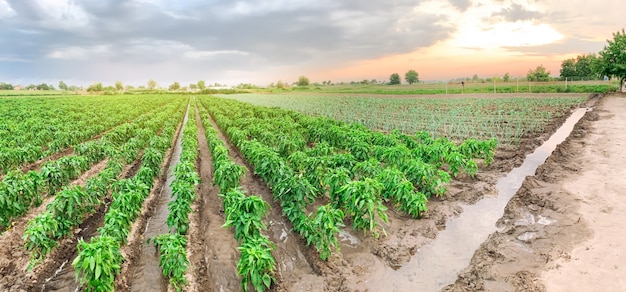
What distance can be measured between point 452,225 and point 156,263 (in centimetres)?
599

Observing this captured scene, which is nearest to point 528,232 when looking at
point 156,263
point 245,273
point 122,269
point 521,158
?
point 245,273

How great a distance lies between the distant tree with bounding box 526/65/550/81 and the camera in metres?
57.4

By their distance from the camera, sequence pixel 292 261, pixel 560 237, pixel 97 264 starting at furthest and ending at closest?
pixel 560 237 < pixel 292 261 < pixel 97 264

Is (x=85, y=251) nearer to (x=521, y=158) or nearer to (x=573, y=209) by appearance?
(x=573, y=209)

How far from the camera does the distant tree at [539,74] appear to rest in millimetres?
57425

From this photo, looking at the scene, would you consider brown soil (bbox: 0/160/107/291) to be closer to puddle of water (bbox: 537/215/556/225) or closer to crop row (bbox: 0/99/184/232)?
crop row (bbox: 0/99/184/232)

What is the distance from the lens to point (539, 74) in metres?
61.5

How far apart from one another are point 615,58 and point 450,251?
38950mm

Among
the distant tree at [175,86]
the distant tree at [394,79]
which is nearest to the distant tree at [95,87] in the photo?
the distant tree at [175,86]

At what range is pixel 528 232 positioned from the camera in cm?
675

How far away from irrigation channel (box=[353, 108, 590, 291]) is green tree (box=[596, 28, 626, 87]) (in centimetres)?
3315

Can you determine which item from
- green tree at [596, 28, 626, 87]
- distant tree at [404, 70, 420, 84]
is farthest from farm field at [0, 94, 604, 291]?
distant tree at [404, 70, 420, 84]

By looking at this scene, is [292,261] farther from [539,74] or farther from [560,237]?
[539,74]

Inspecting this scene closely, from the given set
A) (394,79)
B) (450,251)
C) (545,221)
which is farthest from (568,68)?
(450,251)
